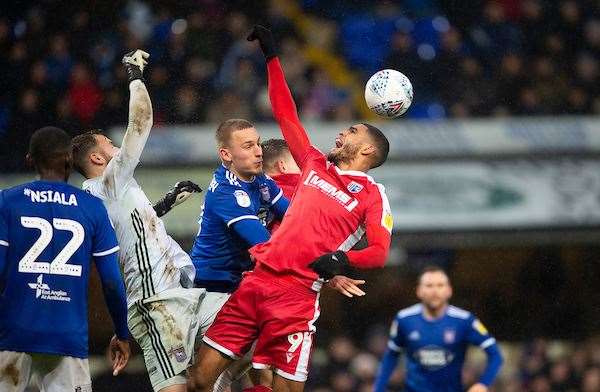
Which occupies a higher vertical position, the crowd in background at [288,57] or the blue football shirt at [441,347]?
the crowd in background at [288,57]

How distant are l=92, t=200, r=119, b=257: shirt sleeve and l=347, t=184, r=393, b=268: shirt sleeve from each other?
1.27m

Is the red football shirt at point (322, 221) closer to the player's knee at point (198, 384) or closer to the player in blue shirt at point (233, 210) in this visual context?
the player in blue shirt at point (233, 210)

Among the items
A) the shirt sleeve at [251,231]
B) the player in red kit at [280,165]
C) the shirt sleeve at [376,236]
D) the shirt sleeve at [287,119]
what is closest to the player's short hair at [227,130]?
the shirt sleeve at [287,119]

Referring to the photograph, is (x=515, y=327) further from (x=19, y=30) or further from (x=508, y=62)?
(x=19, y=30)

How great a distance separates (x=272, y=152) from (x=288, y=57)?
6450 millimetres

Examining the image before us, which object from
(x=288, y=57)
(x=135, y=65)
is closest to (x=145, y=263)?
(x=135, y=65)

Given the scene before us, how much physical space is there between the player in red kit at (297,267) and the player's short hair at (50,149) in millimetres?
1265

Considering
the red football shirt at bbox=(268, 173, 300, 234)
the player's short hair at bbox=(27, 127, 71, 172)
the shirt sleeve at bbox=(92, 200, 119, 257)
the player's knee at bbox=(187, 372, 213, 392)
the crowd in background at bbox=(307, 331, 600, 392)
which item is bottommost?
A: the crowd in background at bbox=(307, 331, 600, 392)

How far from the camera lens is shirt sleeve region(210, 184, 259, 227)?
6535 millimetres

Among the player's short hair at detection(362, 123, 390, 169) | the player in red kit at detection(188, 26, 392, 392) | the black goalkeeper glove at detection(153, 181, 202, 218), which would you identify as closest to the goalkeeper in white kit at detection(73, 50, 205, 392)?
the player in red kit at detection(188, 26, 392, 392)

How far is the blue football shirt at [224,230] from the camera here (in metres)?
6.60

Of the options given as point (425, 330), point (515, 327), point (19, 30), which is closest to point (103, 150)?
point (425, 330)

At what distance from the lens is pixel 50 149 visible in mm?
5688

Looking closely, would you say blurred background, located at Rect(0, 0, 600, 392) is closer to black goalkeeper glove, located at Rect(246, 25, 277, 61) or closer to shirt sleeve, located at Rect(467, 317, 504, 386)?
shirt sleeve, located at Rect(467, 317, 504, 386)
